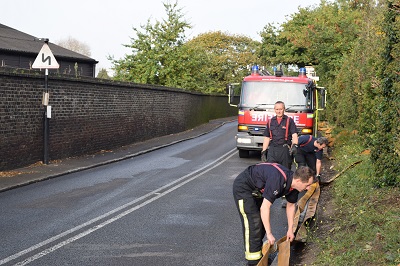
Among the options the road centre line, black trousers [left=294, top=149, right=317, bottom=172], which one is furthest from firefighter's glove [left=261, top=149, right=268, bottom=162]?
the road centre line

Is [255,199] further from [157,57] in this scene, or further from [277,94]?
[157,57]

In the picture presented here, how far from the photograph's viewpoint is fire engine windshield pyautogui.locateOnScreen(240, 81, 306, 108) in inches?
694

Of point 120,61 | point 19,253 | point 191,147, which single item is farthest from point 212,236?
point 120,61

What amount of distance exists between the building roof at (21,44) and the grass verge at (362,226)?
23745mm

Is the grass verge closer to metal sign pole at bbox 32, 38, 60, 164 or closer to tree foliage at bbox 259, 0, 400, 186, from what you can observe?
tree foliage at bbox 259, 0, 400, 186

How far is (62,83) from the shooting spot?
17.2 m

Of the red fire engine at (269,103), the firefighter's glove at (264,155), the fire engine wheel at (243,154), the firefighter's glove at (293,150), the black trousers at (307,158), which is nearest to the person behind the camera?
the firefighter's glove at (293,150)

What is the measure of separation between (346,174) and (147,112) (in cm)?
1540

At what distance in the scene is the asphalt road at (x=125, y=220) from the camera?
6.87 m

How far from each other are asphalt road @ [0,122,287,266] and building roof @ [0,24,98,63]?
19.7 m

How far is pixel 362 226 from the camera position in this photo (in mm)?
7285

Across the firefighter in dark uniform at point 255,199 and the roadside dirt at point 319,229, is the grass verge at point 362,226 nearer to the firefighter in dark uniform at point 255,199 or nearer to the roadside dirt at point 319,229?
the roadside dirt at point 319,229

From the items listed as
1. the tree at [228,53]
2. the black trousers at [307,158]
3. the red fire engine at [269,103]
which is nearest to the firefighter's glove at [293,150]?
the black trousers at [307,158]

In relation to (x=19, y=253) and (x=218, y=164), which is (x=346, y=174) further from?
(x=19, y=253)
